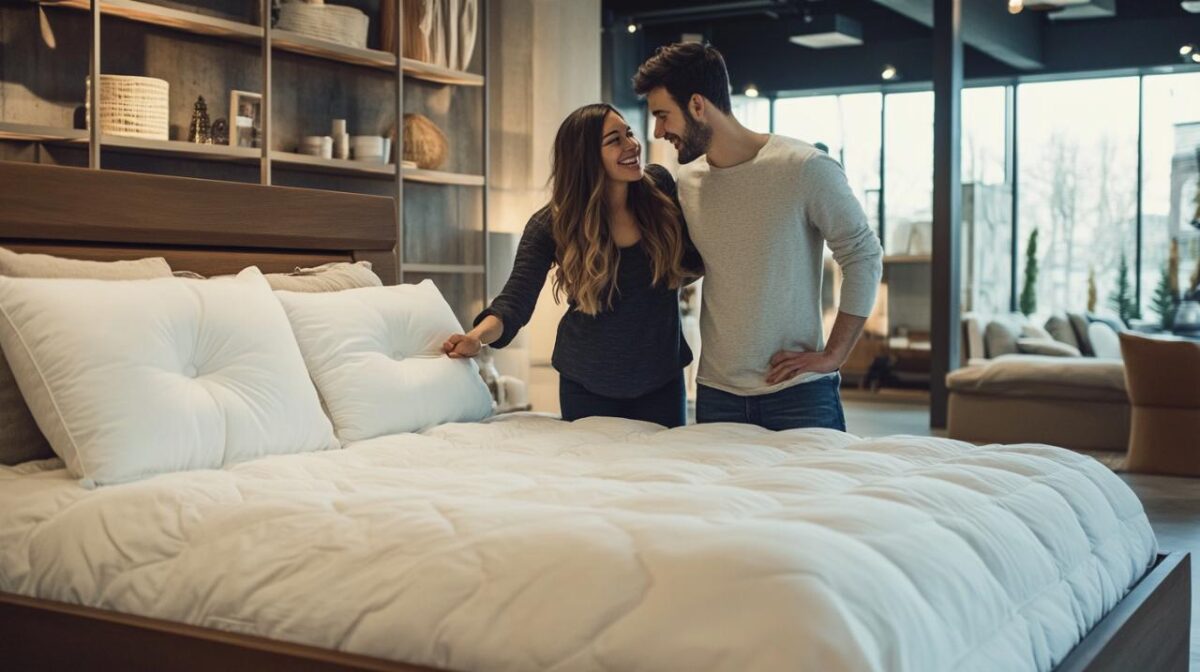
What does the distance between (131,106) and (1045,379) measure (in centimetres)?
554

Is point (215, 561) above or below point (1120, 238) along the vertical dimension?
below

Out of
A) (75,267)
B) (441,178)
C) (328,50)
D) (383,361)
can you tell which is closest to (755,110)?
(441,178)

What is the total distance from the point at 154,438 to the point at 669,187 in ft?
4.76

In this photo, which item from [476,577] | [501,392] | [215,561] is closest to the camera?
[476,577]

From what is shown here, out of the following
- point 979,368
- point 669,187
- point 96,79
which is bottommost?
point 979,368

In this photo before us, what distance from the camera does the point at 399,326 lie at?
3094 mm

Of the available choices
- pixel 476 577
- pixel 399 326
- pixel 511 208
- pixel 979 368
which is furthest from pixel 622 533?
pixel 979 368

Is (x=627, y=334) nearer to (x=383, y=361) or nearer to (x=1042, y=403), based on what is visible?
(x=383, y=361)

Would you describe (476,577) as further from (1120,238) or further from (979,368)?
(1120,238)

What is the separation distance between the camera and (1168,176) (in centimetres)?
1161

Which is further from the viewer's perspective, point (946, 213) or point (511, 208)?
point (946, 213)

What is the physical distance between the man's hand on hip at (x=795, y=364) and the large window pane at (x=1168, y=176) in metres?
9.68

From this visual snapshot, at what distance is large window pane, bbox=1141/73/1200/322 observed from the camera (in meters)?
11.5

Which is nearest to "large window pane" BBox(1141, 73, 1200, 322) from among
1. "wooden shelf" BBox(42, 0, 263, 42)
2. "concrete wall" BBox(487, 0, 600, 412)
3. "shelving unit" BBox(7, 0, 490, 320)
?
"concrete wall" BBox(487, 0, 600, 412)
